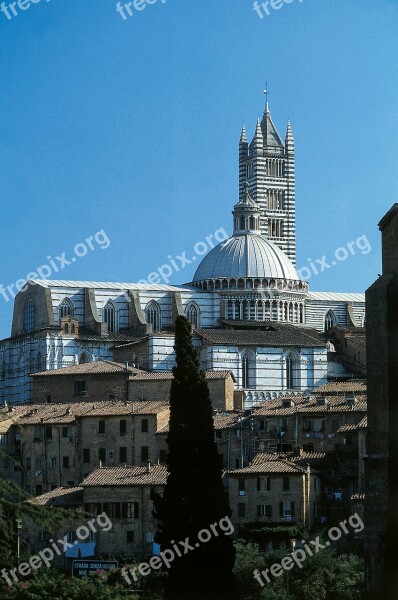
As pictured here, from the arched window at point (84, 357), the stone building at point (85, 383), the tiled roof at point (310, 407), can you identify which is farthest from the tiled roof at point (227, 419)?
the arched window at point (84, 357)

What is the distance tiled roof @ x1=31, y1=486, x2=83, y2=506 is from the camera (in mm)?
58469

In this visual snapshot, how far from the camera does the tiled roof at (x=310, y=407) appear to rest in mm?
61469

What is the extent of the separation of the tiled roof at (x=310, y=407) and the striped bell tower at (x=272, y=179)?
5652 cm

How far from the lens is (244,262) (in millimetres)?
102250

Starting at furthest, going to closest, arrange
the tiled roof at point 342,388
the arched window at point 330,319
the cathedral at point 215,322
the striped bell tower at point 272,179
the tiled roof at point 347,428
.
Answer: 1. the striped bell tower at point 272,179
2. the arched window at point 330,319
3. the cathedral at point 215,322
4. the tiled roof at point 342,388
5. the tiled roof at point 347,428

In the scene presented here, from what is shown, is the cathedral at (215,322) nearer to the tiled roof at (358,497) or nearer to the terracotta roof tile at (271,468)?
the terracotta roof tile at (271,468)

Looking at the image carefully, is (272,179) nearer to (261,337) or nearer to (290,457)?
(261,337)

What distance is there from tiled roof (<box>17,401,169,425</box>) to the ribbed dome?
32.1 metres

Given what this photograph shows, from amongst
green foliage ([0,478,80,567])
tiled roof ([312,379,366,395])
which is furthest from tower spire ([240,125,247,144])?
green foliage ([0,478,80,567])

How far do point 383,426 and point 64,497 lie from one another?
30.9m

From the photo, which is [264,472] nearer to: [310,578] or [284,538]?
[284,538]

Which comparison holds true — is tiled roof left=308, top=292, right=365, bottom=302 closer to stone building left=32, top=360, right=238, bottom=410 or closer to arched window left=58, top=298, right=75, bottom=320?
arched window left=58, top=298, right=75, bottom=320

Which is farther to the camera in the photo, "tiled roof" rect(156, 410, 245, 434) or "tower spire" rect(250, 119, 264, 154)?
"tower spire" rect(250, 119, 264, 154)

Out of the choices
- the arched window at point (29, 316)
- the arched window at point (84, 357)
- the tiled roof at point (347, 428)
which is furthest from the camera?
the arched window at point (29, 316)
